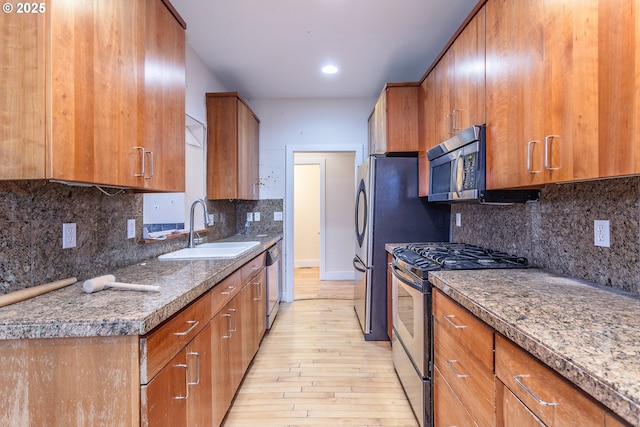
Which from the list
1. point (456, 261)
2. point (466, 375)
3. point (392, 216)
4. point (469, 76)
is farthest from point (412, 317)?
point (469, 76)

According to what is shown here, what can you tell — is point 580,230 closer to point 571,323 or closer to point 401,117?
point 571,323

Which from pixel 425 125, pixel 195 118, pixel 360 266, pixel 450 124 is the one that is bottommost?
pixel 360 266

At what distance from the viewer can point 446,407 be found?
1.41m

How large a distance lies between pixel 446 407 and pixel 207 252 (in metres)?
1.87

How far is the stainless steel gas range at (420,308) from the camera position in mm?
1615

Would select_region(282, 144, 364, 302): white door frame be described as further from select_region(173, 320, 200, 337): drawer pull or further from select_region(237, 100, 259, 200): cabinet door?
select_region(173, 320, 200, 337): drawer pull

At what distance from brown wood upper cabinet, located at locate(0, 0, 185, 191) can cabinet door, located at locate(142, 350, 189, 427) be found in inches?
28.8

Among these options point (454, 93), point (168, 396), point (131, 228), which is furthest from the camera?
point (454, 93)

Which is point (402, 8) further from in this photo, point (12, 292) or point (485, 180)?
point (12, 292)

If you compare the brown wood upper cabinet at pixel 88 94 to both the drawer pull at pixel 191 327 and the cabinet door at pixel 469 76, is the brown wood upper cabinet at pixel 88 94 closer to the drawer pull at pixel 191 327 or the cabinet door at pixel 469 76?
the drawer pull at pixel 191 327

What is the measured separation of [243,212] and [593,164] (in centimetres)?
355

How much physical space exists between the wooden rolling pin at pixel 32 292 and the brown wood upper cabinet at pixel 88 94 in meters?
0.40

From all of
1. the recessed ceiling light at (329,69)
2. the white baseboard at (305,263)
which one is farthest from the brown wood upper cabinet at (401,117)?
the white baseboard at (305,263)

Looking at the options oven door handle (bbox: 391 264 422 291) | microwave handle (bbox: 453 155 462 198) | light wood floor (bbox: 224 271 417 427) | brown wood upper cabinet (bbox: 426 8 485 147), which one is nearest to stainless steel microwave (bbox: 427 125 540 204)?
microwave handle (bbox: 453 155 462 198)
